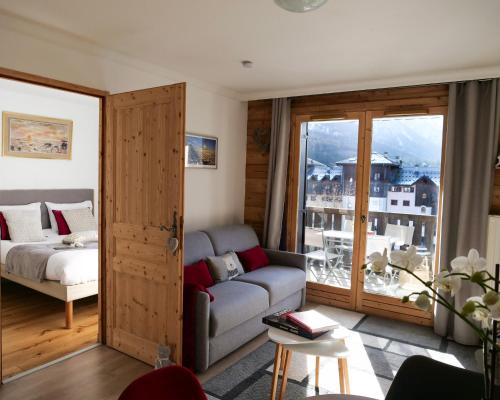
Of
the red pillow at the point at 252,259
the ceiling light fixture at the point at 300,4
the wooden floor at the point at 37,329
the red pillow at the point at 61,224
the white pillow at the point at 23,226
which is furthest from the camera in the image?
the red pillow at the point at 61,224

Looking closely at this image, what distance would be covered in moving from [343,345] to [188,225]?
7.70ft

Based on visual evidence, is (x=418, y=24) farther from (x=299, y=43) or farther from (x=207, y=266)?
(x=207, y=266)

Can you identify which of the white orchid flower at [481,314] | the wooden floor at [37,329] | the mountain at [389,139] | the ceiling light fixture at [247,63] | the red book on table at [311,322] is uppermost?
the ceiling light fixture at [247,63]

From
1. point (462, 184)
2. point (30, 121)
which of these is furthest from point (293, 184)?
point (30, 121)

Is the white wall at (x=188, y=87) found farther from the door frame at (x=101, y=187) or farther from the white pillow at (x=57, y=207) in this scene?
the white pillow at (x=57, y=207)

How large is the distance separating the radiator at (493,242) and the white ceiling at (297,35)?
1323mm

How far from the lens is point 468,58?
10.7 feet

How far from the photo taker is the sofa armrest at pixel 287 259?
442 cm

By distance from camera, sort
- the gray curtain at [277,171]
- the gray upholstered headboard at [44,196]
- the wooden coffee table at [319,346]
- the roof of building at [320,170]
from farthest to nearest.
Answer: the gray upholstered headboard at [44,196]
the gray curtain at [277,171]
the roof of building at [320,170]
the wooden coffee table at [319,346]

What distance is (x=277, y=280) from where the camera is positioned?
3881 millimetres

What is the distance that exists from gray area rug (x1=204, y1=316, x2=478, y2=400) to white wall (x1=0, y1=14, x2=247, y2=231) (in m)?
1.78

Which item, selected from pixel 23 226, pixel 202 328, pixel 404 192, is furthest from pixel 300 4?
pixel 23 226

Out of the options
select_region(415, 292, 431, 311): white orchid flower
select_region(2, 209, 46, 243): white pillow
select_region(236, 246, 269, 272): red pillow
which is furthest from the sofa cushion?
select_region(2, 209, 46, 243): white pillow

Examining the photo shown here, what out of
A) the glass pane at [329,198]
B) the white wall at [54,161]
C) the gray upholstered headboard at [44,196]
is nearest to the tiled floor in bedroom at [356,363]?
the glass pane at [329,198]
